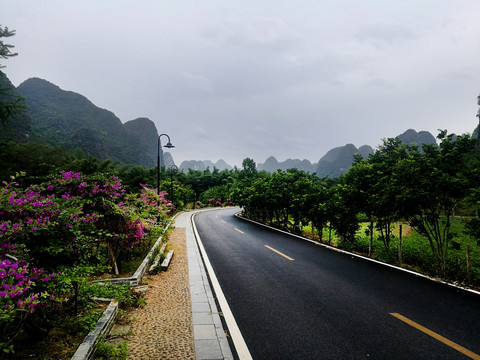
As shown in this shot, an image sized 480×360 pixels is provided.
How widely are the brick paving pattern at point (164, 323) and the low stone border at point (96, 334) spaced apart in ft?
1.34

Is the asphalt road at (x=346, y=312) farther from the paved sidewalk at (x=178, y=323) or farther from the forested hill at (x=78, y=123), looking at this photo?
the forested hill at (x=78, y=123)

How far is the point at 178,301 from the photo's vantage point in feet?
18.3

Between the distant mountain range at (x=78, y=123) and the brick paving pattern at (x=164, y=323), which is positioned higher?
Answer: the distant mountain range at (x=78, y=123)

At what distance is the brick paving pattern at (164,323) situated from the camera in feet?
11.9

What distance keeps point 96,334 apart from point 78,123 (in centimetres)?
13212

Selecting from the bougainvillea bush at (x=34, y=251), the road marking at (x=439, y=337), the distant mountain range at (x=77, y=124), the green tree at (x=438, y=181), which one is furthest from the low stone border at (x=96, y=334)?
the distant mountain range at (x=77, y=124)

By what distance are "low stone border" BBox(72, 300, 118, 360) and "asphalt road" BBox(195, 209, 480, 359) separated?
2.24m

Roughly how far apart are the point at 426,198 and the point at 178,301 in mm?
7700

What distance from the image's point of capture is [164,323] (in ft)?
14.9

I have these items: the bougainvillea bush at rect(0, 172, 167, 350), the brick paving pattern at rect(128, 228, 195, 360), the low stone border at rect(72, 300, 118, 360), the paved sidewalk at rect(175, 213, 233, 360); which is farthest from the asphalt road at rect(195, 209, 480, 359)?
the bougainvillea bush at rect(0, 172, 167, 350)

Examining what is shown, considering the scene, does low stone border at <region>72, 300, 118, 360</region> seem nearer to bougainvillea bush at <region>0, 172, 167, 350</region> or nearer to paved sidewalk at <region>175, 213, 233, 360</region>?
bougainvillea bush at <region>0, 172, 167, 350</region>

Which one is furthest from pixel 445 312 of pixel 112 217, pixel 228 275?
pixel 112 217

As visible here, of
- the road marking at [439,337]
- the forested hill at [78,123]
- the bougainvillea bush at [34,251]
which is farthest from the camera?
the forested hill at [78,123]

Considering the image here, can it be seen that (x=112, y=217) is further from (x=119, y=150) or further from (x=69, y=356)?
(x=119, y=150)
